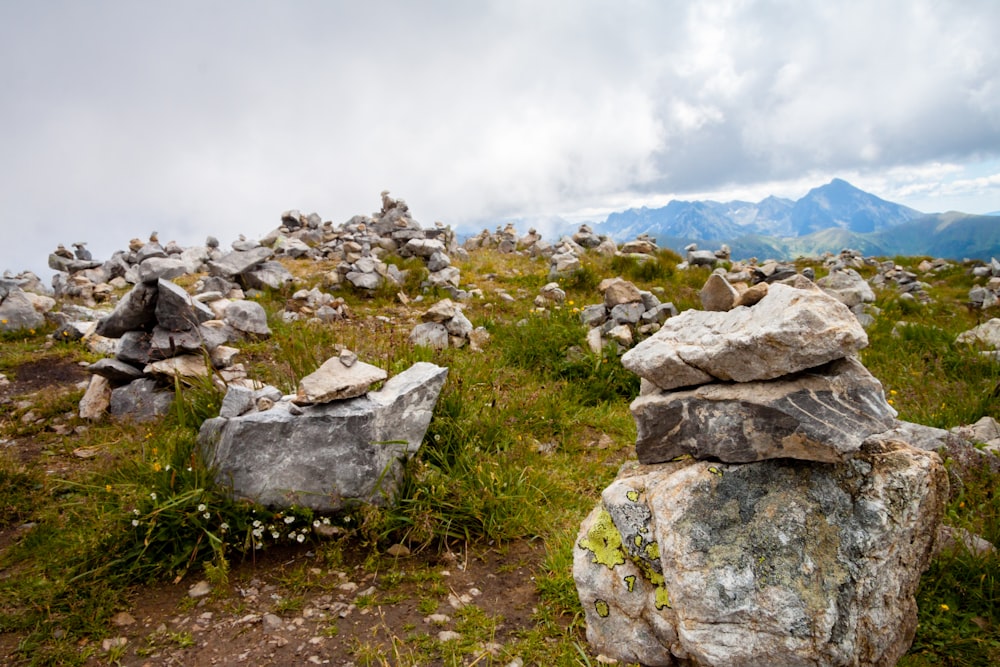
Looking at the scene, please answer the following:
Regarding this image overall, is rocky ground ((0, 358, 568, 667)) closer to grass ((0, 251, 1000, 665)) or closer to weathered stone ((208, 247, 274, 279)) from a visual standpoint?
grass ((0, 251, 1000, 665))

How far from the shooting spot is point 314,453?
182 inches

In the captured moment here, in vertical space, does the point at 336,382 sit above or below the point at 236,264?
below

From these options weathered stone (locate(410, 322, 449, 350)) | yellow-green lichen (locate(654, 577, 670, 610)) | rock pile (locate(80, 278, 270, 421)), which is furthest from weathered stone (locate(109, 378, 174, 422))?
yellow-green lichen (locate(654, 577, 670, 610))

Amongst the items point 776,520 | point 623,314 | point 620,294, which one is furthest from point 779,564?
point 620,294

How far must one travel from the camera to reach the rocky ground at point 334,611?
3.42m

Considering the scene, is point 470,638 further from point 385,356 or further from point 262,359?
point 262,359

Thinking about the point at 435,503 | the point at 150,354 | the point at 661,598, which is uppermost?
the point at 150,354

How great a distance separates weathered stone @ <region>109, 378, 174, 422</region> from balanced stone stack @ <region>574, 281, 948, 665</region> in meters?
5.57

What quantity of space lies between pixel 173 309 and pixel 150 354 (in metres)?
0.64

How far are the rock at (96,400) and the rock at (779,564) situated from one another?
6.59 meters

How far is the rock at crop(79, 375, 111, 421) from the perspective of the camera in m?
6.59

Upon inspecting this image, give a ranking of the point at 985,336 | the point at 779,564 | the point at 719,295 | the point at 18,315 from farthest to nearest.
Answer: the point at 18,315 → the point at 985,336 → the point at 719,295 → the point at 779,564

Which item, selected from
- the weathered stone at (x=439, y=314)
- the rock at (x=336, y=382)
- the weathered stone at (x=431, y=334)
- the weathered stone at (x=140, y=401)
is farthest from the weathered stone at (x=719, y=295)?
the weathered stone at (x=140, y=401)

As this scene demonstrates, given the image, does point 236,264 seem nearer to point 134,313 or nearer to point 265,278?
point 265,278
